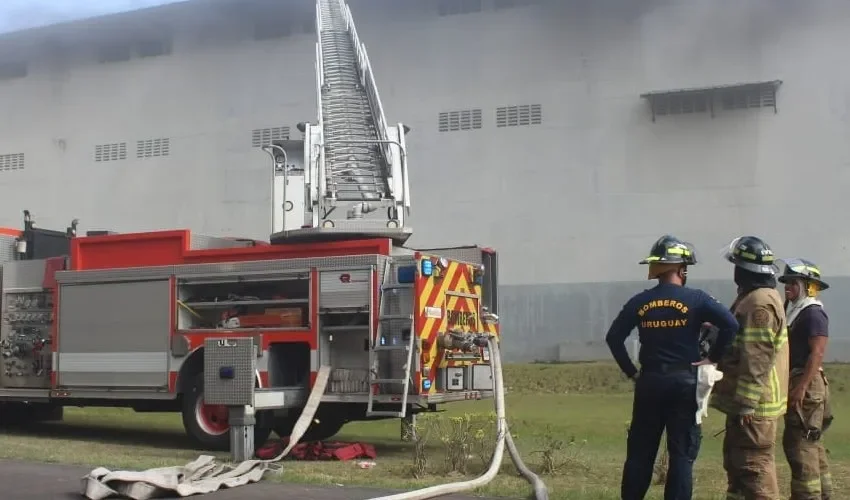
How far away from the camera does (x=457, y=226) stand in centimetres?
2502

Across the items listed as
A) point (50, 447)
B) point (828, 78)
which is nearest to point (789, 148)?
point (828, 78)

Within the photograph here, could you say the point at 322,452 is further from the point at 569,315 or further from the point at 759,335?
the point at 569,315

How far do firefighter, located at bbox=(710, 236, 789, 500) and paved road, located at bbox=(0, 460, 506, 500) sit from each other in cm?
168

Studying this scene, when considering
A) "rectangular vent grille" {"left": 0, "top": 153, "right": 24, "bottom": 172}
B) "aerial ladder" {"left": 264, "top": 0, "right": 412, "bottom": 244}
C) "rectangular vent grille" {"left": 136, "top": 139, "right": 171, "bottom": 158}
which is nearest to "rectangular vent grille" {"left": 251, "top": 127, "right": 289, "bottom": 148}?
"rectangular vent grille" {"left": 136, "top": 139, "right": 171, "bottom": 158}

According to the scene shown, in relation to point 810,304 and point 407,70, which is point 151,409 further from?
point 407,70

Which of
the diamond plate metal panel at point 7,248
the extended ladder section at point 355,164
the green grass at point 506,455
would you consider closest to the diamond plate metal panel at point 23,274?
the diamond plate metal panel at point 7,248

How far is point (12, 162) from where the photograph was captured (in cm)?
3291

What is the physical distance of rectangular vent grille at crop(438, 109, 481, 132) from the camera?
25.4 metres

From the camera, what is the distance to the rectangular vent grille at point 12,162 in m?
32.7

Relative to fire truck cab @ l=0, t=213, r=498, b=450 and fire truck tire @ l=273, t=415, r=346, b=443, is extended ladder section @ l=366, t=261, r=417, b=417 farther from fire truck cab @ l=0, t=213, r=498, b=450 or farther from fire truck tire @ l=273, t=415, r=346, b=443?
fire truck tire @ l=273, t=415, r=346, b=443

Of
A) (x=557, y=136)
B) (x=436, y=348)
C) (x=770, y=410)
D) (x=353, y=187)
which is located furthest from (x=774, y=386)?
(x=557, y=136)

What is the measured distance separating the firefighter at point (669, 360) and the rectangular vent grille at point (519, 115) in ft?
66.8

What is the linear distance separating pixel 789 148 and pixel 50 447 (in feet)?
61.2

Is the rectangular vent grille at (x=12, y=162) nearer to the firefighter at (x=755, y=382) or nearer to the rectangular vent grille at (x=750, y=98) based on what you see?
the rectangular vent grille at (x=750, y=98)
